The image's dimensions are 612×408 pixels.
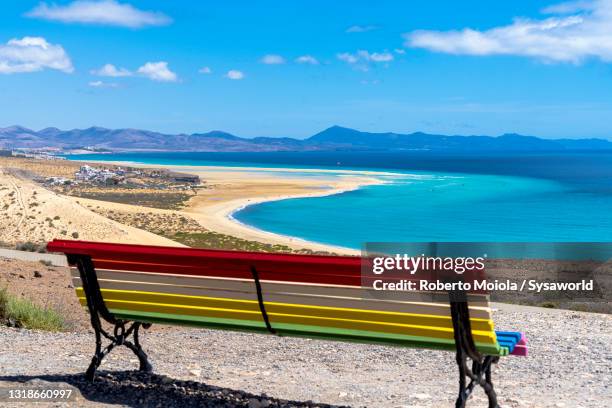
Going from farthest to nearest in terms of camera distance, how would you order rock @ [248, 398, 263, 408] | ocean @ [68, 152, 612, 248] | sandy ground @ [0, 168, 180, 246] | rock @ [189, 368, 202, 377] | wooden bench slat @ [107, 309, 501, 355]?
ocean @ [68, 152, 612, 248] → sandy ground @ [0, 168, 180, 246] → rock @ [189, 368, 202, 377] → rock @ [248, 398, 263, 408] → wooden bench slat @ [107, 309, 501, 355]

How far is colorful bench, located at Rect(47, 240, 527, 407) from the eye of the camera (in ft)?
13.9

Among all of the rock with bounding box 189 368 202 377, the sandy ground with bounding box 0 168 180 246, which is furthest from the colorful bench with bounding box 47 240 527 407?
the sandy ground with bounding box 0 168 180 246

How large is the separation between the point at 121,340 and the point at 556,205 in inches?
2723

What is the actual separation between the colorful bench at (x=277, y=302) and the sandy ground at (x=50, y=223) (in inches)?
1114

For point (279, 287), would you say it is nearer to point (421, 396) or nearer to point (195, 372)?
point (421, 396)

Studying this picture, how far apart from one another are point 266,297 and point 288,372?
66.4 inches

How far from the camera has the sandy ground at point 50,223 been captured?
109ft

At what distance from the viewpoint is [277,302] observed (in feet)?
15.4

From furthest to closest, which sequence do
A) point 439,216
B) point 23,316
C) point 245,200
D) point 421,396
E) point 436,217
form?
point 245,200 < point 439,216 < point 436,217 < point 23,316 < point 421,396

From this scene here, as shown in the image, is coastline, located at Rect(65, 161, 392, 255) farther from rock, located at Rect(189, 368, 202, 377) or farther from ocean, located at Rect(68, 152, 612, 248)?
rock, located at Rect(189, 368, 202, 377)

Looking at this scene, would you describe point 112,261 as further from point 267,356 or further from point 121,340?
point 267,356

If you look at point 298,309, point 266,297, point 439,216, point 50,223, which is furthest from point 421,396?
point 439,216

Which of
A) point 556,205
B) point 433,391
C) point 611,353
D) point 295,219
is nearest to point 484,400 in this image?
point 433,391

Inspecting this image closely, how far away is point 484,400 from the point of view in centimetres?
542
